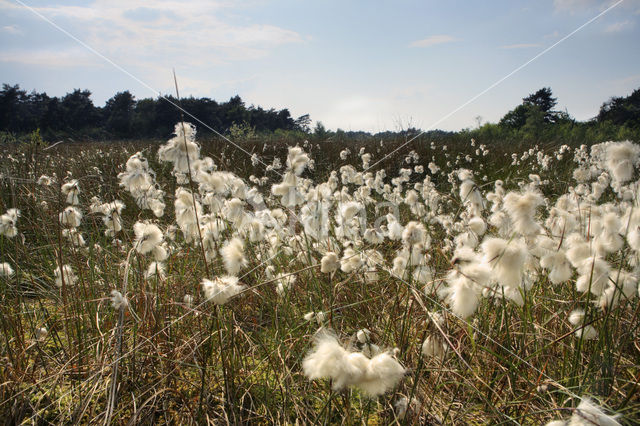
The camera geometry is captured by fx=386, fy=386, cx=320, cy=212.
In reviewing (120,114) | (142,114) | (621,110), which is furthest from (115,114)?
(621,110)

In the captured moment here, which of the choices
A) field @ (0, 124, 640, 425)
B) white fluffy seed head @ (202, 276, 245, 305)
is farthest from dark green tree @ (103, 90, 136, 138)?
white fluffy seed head @ (202, 276, 245, 305)

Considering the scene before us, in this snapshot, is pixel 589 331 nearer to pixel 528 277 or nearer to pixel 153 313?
pixel 528 277

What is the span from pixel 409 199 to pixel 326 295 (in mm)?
1480

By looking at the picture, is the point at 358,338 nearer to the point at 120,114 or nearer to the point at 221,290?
the point at 221,290

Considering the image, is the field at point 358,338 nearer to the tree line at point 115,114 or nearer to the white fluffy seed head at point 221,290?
the white fluffy seed head at point 221,290

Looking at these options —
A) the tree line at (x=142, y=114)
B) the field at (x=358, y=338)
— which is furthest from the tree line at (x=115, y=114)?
the field at (x=358, y=338)

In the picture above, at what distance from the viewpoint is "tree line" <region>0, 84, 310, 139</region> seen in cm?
3347

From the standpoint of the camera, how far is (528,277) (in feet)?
6.38

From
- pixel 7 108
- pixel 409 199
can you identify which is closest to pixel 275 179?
pixel 409 199

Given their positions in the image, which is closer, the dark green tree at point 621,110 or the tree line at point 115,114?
the dark green tree at point 621,110

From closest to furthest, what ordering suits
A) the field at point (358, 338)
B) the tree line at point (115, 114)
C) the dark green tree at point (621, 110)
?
the field at point (358, 338) < the dark green tree at point (621, 110) < the tree line at point (115, 114)

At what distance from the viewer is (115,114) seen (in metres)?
39.5

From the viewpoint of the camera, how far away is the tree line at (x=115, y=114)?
3347 centimetres

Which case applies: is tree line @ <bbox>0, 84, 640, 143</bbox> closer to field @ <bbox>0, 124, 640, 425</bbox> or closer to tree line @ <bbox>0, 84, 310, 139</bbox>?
tree line @ <bbox>0, 84, 310, 139</bbox>
